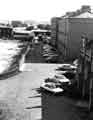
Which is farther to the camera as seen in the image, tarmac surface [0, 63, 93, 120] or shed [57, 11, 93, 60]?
shed [57, 11, 93, 60]

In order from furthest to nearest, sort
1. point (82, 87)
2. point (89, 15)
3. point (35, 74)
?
point (89, 15) < point (35, 74) < point (82, 87)

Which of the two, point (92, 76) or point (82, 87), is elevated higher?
point (92, 76)

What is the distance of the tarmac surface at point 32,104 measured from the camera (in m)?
19.6

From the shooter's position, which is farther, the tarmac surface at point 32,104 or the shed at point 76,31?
the shed at point 76,31

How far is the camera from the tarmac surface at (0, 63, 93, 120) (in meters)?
19.6

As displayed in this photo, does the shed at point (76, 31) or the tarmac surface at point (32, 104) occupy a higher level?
the shed at point (76, 31)

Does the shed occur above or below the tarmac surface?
above

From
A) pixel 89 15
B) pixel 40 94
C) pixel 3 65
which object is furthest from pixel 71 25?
pixel 40 94

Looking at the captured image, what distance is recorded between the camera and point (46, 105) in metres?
21.8

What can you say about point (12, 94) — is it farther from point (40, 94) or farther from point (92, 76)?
point (92, 76)

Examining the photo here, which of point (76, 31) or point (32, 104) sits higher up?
point (76, 31)

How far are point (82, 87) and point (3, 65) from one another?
23449 millimetres

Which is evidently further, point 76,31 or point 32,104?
point 76,31

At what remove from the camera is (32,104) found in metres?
22.5
